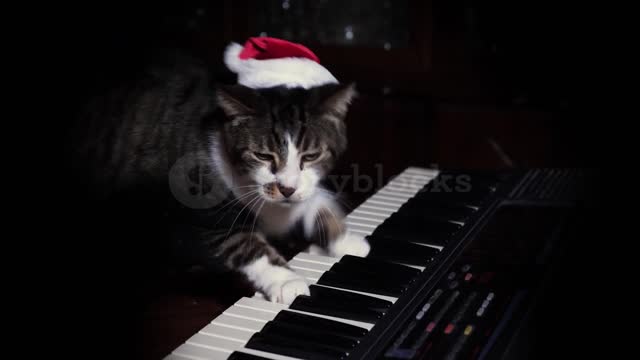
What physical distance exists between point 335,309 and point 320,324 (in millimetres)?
49

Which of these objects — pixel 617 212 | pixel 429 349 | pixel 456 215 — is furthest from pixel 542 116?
pixel 429 349

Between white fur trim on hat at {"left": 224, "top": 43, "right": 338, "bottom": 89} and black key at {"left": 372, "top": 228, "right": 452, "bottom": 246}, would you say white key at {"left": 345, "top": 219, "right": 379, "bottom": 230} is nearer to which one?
black key at {"left": 372, "top": 228, "right": 452, "bottom": 246}

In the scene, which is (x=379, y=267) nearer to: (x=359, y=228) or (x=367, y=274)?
(x=367, y=274)

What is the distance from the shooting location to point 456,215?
4.35ft

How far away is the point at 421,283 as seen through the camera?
3.34ft

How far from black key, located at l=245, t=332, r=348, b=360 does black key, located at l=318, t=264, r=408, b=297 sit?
19 cm

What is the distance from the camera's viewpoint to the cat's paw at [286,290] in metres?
0.95

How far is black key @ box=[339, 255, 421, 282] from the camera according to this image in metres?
1.05

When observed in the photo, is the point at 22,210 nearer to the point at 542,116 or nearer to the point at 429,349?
the point at 429,349

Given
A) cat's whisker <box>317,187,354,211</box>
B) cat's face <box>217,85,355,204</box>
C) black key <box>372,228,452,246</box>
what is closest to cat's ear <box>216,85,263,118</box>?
cat's face <box>217,85,355,204</box>

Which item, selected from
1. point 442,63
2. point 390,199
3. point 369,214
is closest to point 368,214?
point 369,214

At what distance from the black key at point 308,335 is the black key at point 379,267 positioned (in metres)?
0.22

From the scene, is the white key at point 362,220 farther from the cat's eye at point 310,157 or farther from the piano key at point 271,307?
the piano key at point 271,307

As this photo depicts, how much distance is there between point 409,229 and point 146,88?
68 cm
